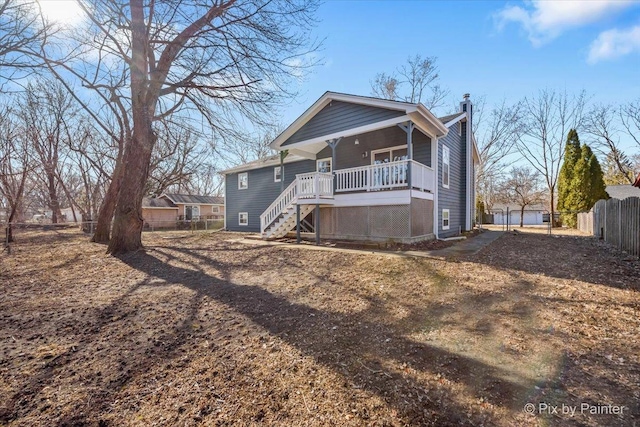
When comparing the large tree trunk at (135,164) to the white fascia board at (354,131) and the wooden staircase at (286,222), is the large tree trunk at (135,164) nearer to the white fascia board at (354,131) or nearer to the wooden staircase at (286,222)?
the wooden staircase at (286,222)

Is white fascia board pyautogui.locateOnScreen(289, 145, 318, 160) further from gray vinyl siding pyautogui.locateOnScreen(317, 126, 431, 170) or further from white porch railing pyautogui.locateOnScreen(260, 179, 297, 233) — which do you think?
white porch railing pyautogui.locateOnScreen(260, 179, 297, 233)

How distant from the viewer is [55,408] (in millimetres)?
2441

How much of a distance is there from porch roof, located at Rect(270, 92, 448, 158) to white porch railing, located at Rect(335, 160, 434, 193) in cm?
137

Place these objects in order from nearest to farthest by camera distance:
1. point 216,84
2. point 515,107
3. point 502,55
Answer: point 216,84 → point 502,55 → point 515,107

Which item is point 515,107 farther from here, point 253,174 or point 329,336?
point 329,336

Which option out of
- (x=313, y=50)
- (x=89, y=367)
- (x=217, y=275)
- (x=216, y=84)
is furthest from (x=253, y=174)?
(x=89, y=367)

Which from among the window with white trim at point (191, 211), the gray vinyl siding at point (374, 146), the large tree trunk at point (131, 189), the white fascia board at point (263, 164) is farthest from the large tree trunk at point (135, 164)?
the window with white trim at point (191, 211)

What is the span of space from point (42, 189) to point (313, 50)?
115ft

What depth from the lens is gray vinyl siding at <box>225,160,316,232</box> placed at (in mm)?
15797

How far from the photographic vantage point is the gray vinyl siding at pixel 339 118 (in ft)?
33.5

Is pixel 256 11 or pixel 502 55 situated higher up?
pixel 502 55

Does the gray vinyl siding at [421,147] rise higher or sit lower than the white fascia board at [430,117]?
lower

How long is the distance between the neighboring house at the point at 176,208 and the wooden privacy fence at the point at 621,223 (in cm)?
2967

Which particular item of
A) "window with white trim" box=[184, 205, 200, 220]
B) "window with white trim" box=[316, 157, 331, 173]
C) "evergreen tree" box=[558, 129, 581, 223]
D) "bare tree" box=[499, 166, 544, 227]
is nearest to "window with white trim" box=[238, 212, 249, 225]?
"window with white trim" box=[316, 157, 331, 173]
